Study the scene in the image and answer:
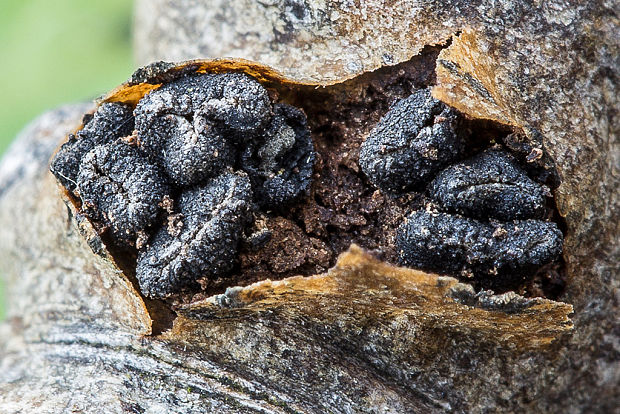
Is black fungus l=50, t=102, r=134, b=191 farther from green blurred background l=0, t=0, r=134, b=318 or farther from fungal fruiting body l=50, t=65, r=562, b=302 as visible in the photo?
green blurred background l=0, t=0, r=134, b=318

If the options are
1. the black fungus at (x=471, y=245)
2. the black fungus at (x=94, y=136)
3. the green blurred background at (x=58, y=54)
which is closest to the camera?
the black fungus at (x=471, y=245)

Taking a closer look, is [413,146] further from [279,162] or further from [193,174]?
[193,174]

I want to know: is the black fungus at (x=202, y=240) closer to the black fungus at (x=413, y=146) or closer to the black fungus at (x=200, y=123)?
the black fungus at (x=200, y=123)

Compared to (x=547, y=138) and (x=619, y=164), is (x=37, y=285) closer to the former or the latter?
(x=547, y=138)

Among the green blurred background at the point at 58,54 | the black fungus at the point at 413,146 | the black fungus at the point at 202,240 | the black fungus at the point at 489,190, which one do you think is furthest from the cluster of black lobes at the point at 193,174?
the green blurred background at the point at 58,54

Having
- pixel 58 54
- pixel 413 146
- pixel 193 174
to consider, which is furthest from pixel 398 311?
pixel 58 54

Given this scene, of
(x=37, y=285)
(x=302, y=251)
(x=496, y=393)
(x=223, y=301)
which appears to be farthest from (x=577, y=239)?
(x=37, y=285)
